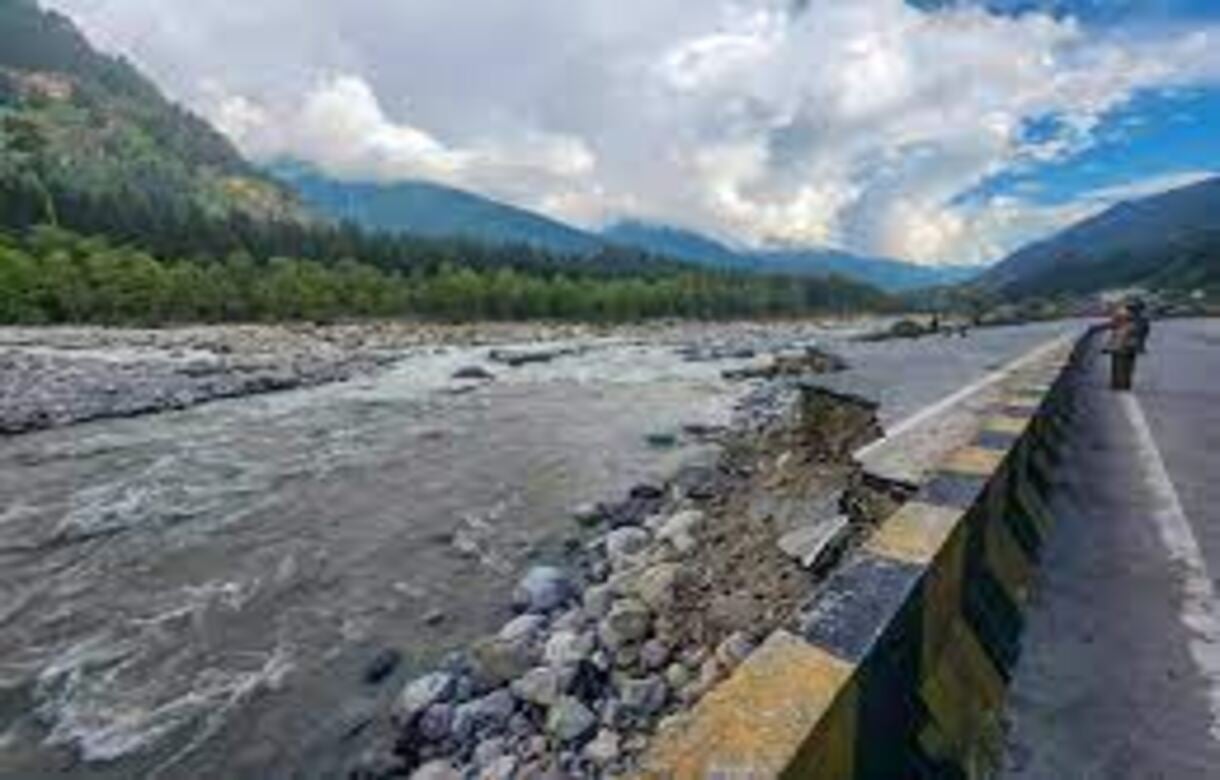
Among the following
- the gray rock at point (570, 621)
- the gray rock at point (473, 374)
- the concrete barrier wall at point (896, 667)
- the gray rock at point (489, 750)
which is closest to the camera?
the concrete barrier wall at point (896, 667)

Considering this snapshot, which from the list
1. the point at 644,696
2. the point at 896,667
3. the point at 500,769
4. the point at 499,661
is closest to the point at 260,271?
the point at 499,661

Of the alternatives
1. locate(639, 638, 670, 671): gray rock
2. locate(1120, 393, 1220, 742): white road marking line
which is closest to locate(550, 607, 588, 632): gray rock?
locate(639, 638, 670, 671): gray rock

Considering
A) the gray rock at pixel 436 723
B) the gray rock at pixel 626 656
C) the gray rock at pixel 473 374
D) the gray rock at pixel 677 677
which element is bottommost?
the gray rock at pixel 473 374

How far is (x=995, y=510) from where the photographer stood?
18.0 feet

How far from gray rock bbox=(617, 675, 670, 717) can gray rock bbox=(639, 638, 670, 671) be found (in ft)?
1.35

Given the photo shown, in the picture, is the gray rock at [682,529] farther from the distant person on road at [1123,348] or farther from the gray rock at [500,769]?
the distant person on road at [1123,348]

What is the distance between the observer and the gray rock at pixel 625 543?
35.6 feet

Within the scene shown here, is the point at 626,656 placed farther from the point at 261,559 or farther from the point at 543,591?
the point at 261,559

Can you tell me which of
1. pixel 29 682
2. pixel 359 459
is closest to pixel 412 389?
pixel 359 459

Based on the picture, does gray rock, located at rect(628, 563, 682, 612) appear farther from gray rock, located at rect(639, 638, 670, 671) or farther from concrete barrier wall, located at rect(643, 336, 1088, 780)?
concrete barrier wall, located at rect(643, 336, 1088, 780)

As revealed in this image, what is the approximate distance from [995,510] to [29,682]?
26.1 ft

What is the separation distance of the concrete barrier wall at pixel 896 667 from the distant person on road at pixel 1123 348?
14242 millimetres

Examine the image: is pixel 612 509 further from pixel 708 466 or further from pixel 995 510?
pixel 995 510

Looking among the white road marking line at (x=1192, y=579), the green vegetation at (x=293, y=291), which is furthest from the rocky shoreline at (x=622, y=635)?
the green vegetation at (x=293, y=291)
